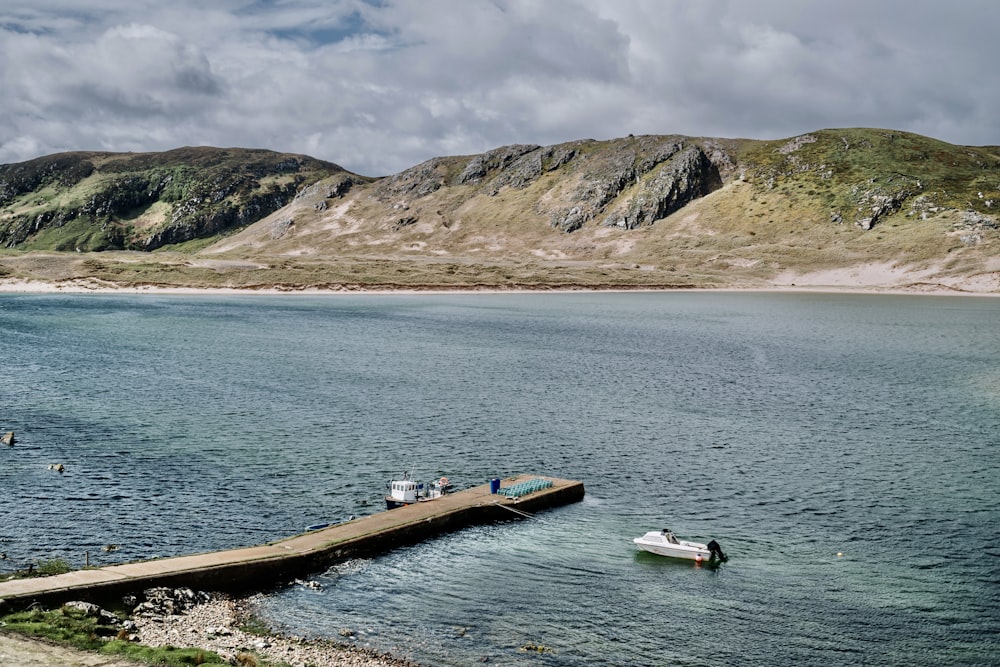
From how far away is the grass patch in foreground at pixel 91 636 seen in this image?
24656 mm

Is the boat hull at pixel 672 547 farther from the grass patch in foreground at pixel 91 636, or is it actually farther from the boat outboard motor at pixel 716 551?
the grass patch in foreground at pixel 91 636

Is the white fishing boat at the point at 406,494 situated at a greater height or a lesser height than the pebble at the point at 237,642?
greater

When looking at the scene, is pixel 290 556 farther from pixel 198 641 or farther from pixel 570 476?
pixel 570 476

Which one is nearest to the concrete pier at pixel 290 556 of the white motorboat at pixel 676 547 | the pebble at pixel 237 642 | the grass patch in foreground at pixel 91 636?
the grass patch in foreground at pixel 91 636

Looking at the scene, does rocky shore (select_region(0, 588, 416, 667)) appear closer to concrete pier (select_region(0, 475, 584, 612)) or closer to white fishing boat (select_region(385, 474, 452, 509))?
concrete pier (select_region(0, 475, 584, 612))

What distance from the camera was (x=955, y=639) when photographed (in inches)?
1140

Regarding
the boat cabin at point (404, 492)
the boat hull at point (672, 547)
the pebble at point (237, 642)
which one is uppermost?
the boat cabin at point (404, 492)

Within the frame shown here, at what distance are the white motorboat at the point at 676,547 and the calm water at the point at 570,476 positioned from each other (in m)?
0.69

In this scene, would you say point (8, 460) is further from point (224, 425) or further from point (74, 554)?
point (74, 554)

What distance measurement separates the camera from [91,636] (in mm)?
25641

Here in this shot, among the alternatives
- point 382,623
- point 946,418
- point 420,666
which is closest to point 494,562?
point 382,623

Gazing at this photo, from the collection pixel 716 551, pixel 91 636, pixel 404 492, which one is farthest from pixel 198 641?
pixel 716 551

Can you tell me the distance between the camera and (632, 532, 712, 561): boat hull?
118ft

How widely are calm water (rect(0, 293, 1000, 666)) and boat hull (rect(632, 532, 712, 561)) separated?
2.22 ft
